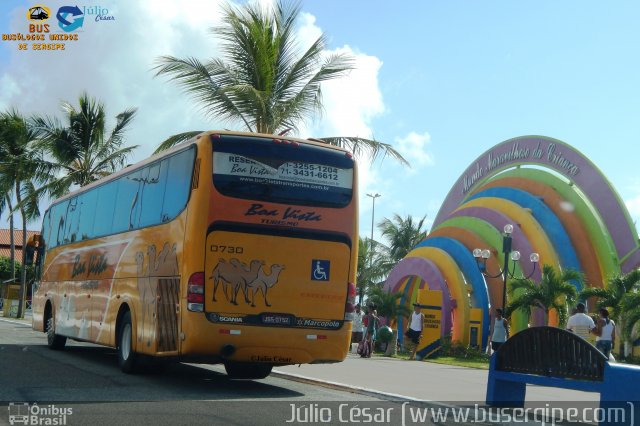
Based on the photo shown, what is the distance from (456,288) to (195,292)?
22735mm

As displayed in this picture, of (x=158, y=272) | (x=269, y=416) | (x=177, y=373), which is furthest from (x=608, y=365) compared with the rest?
(x=177, y=373)

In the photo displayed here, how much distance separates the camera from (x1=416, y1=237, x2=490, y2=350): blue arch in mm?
32438

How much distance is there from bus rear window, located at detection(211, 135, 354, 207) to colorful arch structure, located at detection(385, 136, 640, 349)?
1710cm

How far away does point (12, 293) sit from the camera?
1781 inches

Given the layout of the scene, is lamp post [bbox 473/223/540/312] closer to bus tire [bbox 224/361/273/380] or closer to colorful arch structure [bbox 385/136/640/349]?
colorful arch structure [bbox 385/136/640/349]

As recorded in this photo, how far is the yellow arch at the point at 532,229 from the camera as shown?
97.5 ft

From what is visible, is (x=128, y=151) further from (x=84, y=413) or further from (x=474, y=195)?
(x=84, y=413)

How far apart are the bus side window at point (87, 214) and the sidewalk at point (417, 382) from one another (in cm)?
515

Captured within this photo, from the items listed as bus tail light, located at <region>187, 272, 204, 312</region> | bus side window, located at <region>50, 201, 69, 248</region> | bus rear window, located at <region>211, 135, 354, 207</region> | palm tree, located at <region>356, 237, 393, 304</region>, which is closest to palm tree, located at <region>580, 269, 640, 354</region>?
bus rear window, located at <region>211, 135, 354, 207</region>

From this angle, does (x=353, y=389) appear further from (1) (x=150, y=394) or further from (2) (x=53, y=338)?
(2) (x=53, y=338)

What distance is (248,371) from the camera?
14695mm

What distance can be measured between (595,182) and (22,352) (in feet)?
67.7

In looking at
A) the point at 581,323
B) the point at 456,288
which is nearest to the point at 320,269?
the point at 581,323

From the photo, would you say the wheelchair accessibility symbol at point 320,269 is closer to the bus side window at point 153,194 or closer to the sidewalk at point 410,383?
the sidewalk at point 410,383
